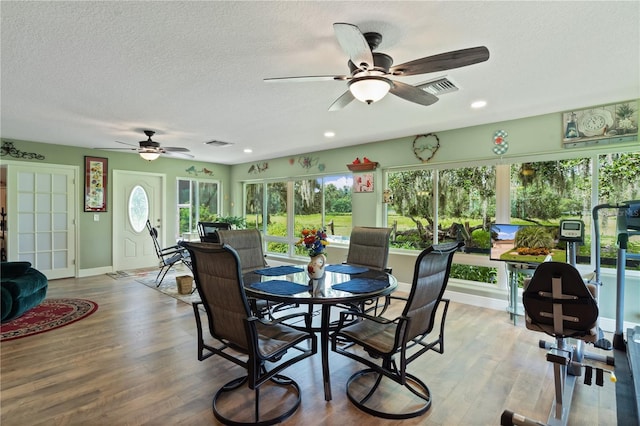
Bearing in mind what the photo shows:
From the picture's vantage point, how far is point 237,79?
284 cm

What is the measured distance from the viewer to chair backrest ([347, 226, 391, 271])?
336cm

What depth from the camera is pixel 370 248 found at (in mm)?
3453

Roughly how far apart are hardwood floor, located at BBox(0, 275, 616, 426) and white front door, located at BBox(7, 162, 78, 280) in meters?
3.07

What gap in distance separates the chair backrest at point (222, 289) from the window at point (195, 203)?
19.4 ft

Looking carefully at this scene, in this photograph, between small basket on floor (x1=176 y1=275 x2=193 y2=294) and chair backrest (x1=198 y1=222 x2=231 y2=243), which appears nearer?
chair backrest (x1=198 y1=222 x2=231 y2=243)

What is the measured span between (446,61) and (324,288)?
164 cm

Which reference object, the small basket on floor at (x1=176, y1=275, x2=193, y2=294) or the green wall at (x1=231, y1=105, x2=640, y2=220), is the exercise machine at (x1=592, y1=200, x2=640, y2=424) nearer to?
the green wall at (x1=231, y1=105, x2=640, y2=220)

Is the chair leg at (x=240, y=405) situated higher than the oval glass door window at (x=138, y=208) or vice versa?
the oval glass door window at (x=138, y=208)

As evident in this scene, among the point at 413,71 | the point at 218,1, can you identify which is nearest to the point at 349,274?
the point at 413,71

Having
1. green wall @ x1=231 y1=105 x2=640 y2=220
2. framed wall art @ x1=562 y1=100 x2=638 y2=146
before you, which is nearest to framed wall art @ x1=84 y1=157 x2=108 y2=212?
green wall @ x1=231 y1=105 x2=640 y2=220

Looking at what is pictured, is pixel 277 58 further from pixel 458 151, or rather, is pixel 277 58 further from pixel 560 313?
pixel 458 151

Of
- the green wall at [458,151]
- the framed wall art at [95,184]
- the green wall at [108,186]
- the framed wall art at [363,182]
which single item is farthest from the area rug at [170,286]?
the framed wall art at [363,182]

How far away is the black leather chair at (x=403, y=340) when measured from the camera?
74.0 inches

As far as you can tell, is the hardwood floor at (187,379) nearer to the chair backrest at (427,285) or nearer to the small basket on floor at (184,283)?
the chair backrest at (427,285)
